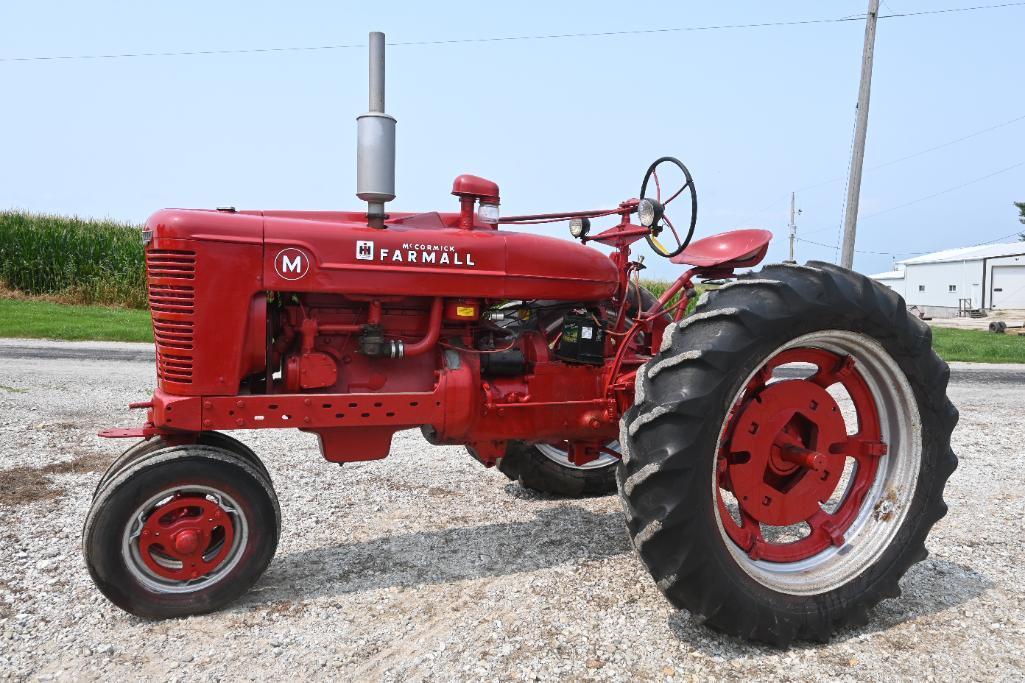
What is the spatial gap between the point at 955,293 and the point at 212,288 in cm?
4848

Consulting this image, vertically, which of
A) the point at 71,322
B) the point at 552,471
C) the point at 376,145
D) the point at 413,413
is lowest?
the point at 552,471

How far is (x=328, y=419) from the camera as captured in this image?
10.5 ft

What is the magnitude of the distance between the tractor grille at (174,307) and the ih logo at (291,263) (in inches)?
A: 12.3

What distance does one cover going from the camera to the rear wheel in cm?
291

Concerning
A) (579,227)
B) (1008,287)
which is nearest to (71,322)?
(579,227)

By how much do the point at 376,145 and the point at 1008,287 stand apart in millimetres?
44745

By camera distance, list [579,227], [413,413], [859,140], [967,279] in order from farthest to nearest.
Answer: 1. [967,279]
2. [859,140]
3. [579,227]
4. [413,413]

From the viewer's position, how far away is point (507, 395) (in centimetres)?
358

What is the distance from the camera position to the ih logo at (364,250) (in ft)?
10.4

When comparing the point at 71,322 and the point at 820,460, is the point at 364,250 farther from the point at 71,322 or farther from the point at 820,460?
the point at 71,322

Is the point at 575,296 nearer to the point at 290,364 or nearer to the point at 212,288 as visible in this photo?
the point at 290,364

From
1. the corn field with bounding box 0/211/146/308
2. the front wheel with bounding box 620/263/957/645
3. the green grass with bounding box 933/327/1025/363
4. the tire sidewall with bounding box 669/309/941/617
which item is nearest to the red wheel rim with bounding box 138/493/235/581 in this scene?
the front wheel with bounding box 620/263/957/645

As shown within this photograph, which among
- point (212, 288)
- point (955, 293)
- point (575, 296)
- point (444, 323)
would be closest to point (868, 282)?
point (575, 296)

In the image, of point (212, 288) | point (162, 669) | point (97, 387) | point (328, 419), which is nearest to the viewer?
point (162, 669)
